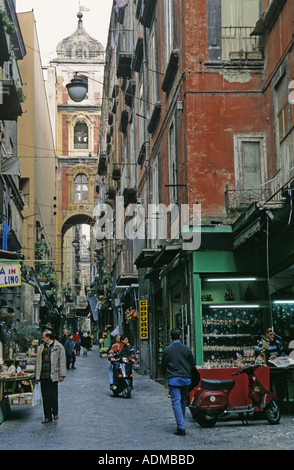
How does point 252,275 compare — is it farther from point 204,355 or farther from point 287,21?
point 287,21

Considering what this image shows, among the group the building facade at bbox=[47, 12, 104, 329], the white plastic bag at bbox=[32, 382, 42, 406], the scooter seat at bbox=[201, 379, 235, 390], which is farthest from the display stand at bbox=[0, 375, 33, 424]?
the building facade at bbox=[47, 12, 104, 329]

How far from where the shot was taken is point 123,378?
16.4m

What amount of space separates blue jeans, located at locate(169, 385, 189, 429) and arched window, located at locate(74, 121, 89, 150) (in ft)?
194

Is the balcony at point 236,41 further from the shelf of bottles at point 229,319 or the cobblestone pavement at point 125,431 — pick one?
the cobblestone pavement at point 125,431

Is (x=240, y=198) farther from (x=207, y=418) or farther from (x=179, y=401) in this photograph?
(x=179, y=401)

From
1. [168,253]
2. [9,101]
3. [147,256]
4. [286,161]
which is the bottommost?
[168,253]

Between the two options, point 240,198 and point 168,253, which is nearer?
point 240,198

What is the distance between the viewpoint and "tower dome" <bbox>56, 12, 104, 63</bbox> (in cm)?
6919

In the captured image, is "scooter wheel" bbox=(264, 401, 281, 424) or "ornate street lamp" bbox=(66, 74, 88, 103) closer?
"scooter wheel" bbox=(264, 401, 281, 424)

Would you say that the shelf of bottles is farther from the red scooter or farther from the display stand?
the display stand

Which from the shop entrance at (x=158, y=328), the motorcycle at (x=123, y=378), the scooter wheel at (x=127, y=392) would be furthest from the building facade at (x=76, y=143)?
the scooter wheel at (x=127, y=392)

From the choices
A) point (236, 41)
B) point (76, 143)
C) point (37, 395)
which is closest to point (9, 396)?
point (37, 395)

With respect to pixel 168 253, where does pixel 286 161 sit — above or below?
above

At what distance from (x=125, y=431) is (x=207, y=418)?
129 centimetres
